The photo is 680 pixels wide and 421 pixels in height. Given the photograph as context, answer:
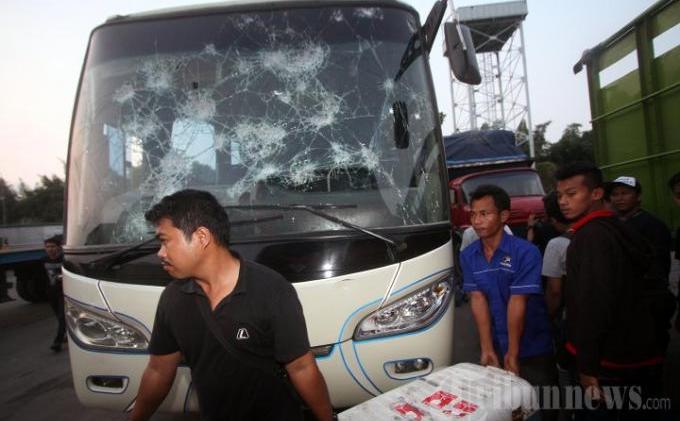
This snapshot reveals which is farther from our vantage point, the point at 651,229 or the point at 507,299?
the point at 651,229

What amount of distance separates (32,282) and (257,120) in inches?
365

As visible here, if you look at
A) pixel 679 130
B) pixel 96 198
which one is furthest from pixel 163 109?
pixel 679 130

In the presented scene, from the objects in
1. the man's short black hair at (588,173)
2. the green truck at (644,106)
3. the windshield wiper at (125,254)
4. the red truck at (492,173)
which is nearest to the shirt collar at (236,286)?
the windshield wiper at (125,254)

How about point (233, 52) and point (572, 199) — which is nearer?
point (572, 199)

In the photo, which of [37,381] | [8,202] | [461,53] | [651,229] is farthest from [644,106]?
[8,202]

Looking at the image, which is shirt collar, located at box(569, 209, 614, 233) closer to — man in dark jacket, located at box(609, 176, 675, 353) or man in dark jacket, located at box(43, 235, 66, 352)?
man in dark jacket, located at box(609, 176, 675, 353)

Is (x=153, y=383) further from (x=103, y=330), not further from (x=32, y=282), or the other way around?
(x=32, y=282)

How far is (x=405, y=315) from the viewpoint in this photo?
215 centimetres

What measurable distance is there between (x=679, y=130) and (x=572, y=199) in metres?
2.71

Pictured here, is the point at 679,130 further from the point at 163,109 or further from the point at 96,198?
the point at 96,198

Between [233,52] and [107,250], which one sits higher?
[233,52]

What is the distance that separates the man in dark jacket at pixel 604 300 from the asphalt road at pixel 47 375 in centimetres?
124

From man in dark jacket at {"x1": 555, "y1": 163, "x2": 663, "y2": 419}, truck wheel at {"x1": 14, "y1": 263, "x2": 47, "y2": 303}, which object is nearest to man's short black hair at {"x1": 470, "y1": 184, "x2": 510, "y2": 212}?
man in dark jacket at {"x1": 555, "y1": 163, "x2": 663, "y2": 419}

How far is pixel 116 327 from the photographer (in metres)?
2.18
